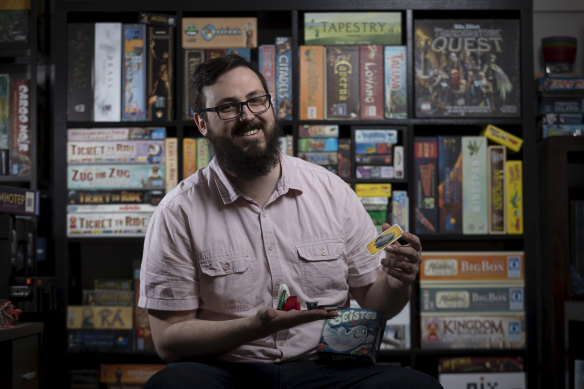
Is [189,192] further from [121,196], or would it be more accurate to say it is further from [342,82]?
[342,82]

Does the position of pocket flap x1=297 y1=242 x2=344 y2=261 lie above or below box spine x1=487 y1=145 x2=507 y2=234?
below

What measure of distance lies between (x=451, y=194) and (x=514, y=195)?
0.85 feet

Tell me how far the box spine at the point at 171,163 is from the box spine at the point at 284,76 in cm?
46

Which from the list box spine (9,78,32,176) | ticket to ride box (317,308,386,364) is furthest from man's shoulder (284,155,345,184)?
box spine (9,78,32,176)

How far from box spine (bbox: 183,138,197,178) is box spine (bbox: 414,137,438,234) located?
3.02ft

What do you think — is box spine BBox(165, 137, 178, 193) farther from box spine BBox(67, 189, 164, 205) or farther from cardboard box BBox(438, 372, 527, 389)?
cardboard box BBox(438, 372, 527, 389)

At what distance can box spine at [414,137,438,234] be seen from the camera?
271 centimetres

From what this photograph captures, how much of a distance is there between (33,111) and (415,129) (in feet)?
5.43

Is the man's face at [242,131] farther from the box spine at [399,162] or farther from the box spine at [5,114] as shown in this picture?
the box spine at [5,114]

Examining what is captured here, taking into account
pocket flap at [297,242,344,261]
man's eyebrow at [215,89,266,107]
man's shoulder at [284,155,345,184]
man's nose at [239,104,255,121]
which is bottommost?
pocket flap at [297,242,344,261]

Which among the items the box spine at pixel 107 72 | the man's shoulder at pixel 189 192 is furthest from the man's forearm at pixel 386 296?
the box spine at pixel 107 72

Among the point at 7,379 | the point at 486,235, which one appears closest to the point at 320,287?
the point at 7,379

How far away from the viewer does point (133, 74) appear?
2723mm

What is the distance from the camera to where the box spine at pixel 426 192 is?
271 cm
